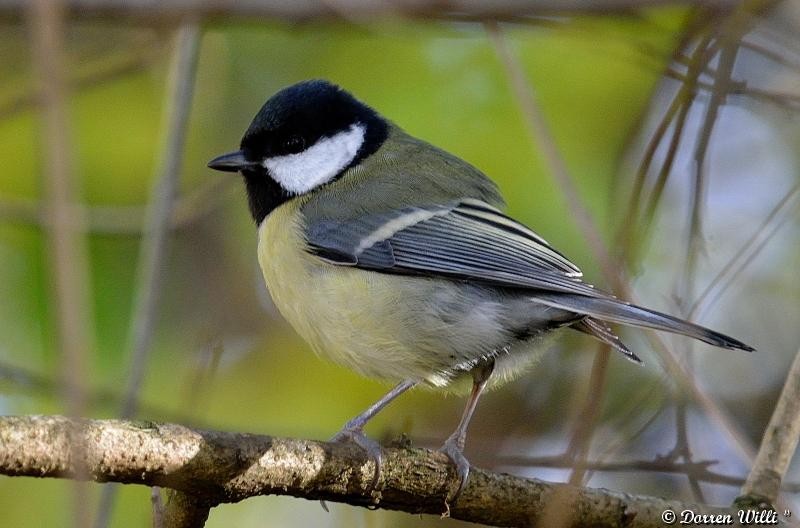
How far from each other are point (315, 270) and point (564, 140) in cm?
137

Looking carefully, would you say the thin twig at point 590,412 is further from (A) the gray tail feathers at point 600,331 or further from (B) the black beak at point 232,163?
(B) the black beak at point 232,163

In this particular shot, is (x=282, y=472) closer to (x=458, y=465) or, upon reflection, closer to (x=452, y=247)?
(x=458, y=465)

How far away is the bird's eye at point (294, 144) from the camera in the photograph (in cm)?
333

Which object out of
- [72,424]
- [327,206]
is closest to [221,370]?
[327,206]

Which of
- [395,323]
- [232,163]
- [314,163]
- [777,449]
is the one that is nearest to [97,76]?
[232,163]

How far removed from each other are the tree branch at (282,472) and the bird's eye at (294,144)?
1.38 metres

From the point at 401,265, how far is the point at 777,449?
3.95ft

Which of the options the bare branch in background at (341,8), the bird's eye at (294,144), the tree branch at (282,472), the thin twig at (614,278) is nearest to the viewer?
the tree branch at (282,472)

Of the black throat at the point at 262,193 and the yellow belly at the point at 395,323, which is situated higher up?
→ the black throat at the point at 262,193

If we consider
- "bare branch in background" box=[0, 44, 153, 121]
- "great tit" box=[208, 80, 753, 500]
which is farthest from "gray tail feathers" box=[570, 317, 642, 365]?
"bare branch in background" box=[0, 44, 153, 121]

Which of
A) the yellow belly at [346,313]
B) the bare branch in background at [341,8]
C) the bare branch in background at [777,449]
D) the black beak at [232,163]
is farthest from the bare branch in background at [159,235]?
the bare branch in background at [777,449]

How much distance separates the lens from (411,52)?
159 inches

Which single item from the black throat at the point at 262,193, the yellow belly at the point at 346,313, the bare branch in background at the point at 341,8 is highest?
the bare branch in background at the point at 341,8

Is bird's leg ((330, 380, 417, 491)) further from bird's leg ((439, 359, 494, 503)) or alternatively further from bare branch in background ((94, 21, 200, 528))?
bare branch in background ((94, 21, 200, 528))
